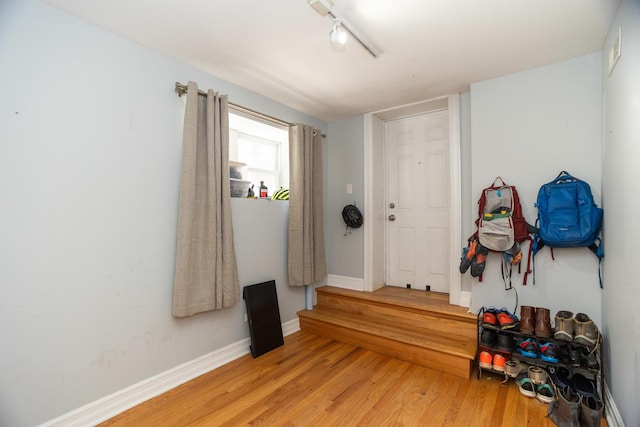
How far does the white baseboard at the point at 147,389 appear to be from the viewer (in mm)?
1797

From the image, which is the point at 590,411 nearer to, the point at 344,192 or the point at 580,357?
the point at 580,357

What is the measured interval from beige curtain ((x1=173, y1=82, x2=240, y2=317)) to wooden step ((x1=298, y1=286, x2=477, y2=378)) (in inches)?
45.3

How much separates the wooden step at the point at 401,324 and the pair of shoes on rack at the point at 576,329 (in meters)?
0.60

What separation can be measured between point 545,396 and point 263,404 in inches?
73.1

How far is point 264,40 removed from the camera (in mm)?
2068

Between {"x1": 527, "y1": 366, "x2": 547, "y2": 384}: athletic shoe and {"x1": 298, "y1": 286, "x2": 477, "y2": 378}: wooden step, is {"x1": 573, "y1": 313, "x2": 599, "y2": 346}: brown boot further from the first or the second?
{"x1": 298, "y1": 286, "x2": 477, "y2": 378}: wooden step

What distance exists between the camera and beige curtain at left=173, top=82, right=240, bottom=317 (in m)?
2.25

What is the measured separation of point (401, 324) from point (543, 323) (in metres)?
1.15

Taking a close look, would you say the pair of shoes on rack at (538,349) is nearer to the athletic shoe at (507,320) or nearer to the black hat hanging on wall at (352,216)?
the athletic shoe at (507,320)

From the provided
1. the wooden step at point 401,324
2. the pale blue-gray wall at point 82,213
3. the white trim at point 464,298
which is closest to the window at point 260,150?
the pale blue-gray wall at point 82,213

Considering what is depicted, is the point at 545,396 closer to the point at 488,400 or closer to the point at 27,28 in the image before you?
the point at 488,400

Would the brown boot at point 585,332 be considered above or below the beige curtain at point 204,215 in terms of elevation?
below

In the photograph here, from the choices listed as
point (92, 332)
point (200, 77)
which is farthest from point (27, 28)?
point (92, 332)

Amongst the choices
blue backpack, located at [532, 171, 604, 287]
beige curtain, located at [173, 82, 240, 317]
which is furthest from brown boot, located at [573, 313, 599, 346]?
beige curtain, located at [173, 82, 240, 317]
